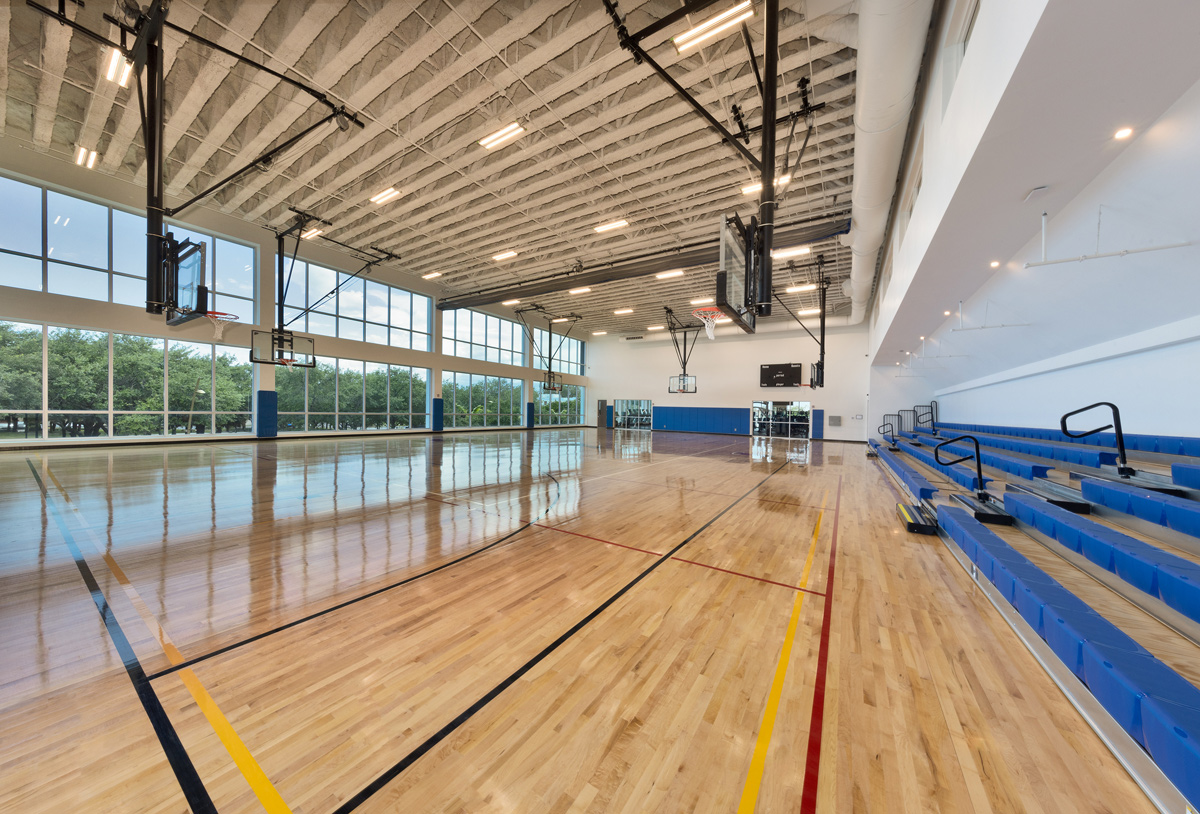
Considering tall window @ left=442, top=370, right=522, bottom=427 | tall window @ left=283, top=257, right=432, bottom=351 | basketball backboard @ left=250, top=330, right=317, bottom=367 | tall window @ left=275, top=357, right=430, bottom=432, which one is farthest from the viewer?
tall window @ left=442, top=370, right=522, bottom=427

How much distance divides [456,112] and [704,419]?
19.7 metres

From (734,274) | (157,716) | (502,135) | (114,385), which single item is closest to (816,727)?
(157,716)

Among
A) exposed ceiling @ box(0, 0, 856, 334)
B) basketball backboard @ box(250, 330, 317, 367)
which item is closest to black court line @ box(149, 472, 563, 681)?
exposed ceiling @ box(0, 0, 856, 334)

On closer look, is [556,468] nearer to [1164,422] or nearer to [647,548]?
[647,548]

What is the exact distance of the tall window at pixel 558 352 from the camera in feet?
78.6

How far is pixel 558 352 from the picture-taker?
25.3 meters

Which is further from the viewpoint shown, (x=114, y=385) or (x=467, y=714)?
(x=114, y=385)

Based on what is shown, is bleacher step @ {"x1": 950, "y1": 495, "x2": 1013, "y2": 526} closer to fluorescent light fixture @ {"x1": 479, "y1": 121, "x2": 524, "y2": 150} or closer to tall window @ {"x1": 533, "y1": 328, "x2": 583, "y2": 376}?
fluorescent light fixture @ {"x1": 479, "y1": 121, "x2": 524, "y2": 150}

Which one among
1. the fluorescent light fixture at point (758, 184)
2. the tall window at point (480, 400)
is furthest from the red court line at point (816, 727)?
the tall window at point (480, 400)

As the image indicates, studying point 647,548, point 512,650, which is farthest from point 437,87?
point 512,650

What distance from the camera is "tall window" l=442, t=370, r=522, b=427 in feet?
63.7

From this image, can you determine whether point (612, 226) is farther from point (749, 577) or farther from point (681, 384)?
point (681, 384)

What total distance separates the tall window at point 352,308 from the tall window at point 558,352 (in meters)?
6.88

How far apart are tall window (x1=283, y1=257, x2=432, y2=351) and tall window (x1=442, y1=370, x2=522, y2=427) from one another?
7.73 feet
